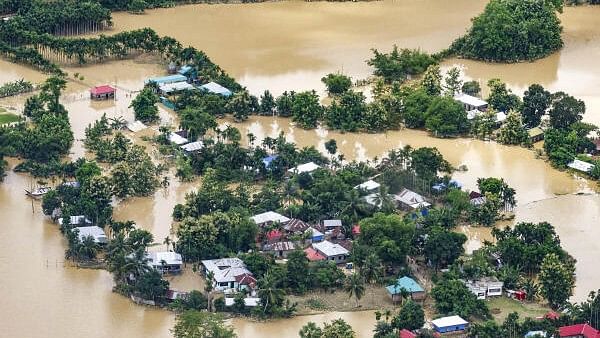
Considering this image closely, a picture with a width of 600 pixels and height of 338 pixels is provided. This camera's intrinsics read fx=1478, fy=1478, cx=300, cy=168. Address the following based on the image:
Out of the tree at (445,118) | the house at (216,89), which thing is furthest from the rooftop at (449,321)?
the house at (216,89)

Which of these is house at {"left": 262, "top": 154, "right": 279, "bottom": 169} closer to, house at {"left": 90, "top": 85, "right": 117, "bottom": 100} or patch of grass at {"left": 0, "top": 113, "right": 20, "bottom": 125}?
house at {"left": 90, "top": 85, "right": 117, "bottom": 100}

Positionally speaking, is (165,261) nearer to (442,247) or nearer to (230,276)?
(230,276)

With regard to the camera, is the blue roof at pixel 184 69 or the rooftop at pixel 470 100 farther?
the blue roof at pixel 184 69

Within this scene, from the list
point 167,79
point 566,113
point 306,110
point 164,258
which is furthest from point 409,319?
point 167,79

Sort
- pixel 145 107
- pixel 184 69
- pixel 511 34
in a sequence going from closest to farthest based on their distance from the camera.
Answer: pixel 145 107 → pixel 184 69 → pixel 511 34

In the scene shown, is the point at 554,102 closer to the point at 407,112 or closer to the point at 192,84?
the point at 407,112

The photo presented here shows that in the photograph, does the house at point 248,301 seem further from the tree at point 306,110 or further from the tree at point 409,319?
the tree at point 306,110
